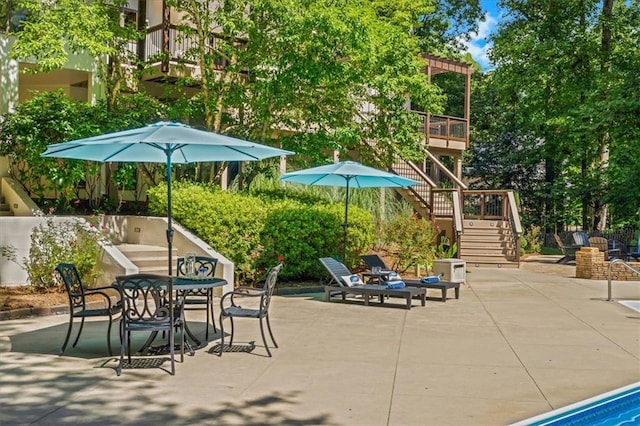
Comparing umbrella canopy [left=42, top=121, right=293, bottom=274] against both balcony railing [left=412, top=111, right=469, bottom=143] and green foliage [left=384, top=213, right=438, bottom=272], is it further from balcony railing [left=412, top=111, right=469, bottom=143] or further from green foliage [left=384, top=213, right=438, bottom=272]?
balcony railing [left=412, top=111, right=469, bottom=143]

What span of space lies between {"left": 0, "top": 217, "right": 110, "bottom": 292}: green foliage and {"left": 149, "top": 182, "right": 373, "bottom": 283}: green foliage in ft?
6.68

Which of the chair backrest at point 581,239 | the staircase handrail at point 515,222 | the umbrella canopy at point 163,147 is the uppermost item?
the umbrella canopy at point 163,147

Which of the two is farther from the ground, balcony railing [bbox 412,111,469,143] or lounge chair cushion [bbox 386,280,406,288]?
balcony railing [bbox 412,111,469,143]

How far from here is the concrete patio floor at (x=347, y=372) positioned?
5406 mm

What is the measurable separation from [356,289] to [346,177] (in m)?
3.12

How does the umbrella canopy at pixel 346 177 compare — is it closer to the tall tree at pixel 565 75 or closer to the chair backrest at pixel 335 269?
the chair backrest at pixel 335 269

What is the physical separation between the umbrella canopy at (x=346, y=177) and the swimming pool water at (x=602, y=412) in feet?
25.3

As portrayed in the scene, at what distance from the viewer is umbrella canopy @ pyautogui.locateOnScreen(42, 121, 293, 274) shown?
280 inches

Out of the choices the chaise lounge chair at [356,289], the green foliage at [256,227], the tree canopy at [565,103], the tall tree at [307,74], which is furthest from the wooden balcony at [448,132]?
the chaise lounge chair at [356,289]

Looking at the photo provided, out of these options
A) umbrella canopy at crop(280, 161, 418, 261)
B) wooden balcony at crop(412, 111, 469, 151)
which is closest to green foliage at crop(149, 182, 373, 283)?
umbrella canopy at crop(280, 161, 418, 261)

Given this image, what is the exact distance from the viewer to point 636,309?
1148cm

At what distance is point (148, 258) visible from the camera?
13.0m

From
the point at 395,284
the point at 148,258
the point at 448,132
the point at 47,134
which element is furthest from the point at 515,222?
the point at 47,134

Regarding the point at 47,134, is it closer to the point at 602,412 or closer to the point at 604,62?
the point at 602,412
